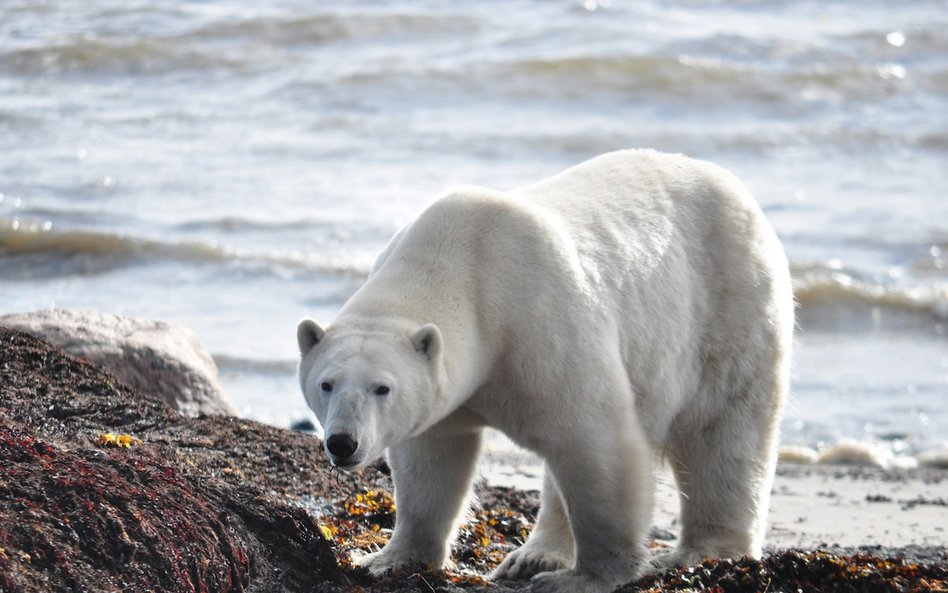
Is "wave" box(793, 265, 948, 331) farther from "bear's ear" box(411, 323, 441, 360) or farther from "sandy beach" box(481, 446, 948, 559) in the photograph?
"bear's ear" box(411, 323, 441, 360)

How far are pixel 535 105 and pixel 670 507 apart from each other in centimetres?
1464

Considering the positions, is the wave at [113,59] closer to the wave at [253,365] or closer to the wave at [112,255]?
the wave at [112,255]

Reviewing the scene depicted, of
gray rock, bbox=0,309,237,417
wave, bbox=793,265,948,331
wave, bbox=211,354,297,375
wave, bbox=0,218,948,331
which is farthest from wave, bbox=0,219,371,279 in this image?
gray rock, bbox=0,309,237,417

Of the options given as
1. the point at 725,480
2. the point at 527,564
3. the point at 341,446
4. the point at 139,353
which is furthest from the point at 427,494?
the point at 139,353

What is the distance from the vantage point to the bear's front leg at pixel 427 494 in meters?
5.61

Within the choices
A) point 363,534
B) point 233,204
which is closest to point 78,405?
point 363,534

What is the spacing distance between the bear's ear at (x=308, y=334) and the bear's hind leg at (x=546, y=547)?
1.18 metres

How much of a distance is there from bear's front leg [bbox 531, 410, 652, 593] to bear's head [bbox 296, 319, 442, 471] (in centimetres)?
63

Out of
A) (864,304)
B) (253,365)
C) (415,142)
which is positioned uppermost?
(253,365)

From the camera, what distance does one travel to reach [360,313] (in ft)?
16.3

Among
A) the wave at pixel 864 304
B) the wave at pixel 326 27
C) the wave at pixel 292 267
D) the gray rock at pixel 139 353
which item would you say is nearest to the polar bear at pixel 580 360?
the gray rock at pixel 139 353

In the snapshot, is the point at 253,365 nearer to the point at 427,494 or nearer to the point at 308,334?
the point at 427,494

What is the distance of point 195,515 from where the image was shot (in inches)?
183

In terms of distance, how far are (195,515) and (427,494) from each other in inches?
49.4
